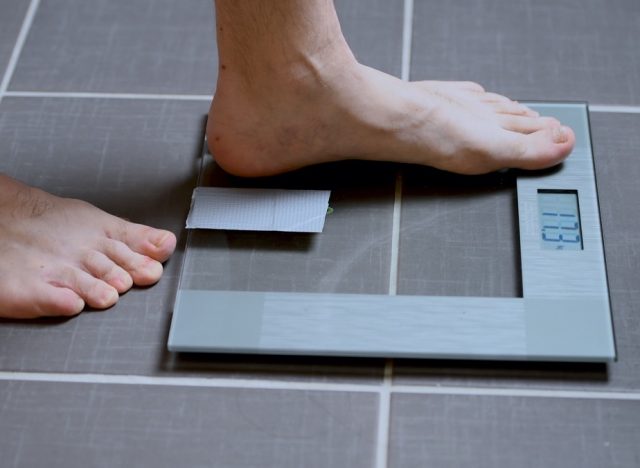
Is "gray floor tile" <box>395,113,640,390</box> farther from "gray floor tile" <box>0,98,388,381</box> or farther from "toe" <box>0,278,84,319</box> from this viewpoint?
"toe" <box>0,278,84,319</box>

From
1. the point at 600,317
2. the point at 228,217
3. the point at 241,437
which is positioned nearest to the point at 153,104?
the point at 228,217

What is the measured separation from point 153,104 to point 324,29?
343mm

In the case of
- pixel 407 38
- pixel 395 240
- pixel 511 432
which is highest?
pixel 407 38

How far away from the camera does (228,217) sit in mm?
1089

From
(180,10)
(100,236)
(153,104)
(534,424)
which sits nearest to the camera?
(534,424)

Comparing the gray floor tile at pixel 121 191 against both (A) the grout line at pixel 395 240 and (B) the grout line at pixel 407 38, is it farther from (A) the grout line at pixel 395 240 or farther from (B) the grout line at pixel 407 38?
(B) the grout line at pixel 407 38

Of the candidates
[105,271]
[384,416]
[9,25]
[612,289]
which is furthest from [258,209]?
[9,25]

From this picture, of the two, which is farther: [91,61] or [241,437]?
[91,61]

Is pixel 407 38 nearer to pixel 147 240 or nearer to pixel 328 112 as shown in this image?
pixel 328 112

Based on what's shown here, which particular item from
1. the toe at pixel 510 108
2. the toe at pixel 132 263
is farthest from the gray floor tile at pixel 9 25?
the toe at pixel 510 108

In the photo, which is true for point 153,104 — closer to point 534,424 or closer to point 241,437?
point 241,437

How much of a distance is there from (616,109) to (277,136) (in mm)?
472

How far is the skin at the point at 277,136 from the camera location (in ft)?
3.26

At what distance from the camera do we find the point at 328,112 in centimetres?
105
